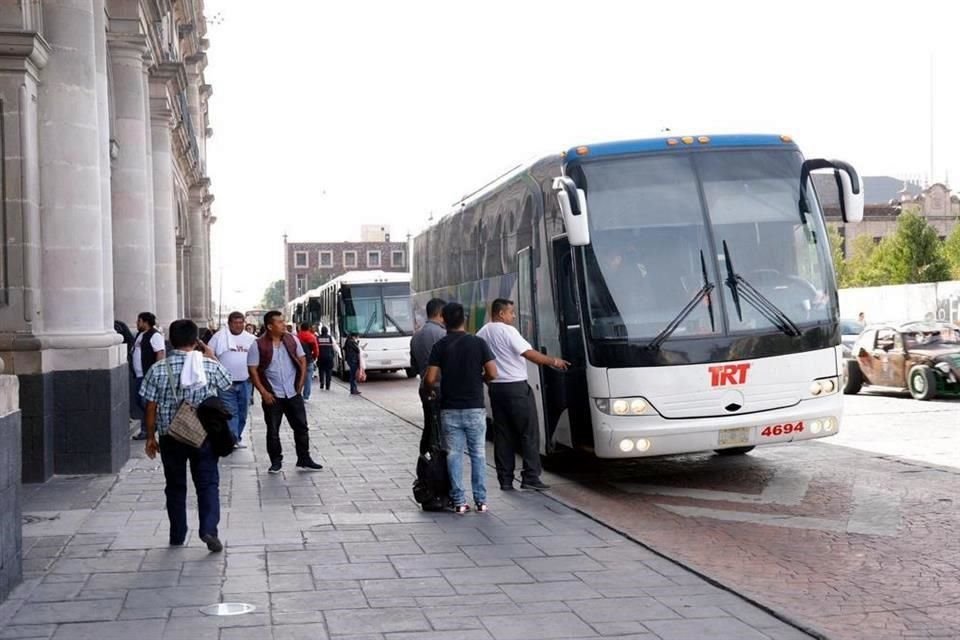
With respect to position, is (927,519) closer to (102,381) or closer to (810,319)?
(810,319)

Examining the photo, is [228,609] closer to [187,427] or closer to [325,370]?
[187,427]

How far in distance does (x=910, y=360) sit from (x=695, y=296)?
11.8 metres

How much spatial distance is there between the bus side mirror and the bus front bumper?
5.01ft

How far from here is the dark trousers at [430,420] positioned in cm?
1051

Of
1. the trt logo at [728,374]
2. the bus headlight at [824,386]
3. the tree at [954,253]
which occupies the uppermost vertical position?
the tree at [954,253]

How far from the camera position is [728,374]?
36.4ft

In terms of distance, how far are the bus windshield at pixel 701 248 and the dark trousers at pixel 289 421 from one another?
11.1 feet

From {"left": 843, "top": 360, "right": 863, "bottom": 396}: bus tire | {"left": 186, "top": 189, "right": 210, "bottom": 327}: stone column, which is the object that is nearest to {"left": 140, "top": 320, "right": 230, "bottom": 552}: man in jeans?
{"left": 843, "top": 360, "right": 863, "bottom": 396}: bus tire

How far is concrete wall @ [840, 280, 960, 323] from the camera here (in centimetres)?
3894

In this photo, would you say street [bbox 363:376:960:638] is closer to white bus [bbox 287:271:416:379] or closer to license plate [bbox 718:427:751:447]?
license plate [bbox 718:427:751:447]

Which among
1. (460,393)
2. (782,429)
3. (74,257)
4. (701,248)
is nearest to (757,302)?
(701,248)

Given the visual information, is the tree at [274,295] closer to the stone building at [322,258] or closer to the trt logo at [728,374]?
the stone building at [322,258]

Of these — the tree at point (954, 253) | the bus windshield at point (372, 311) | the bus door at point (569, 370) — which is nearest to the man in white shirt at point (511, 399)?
the bus door at point (569, 370)

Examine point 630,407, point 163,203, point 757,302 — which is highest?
point 163,203
